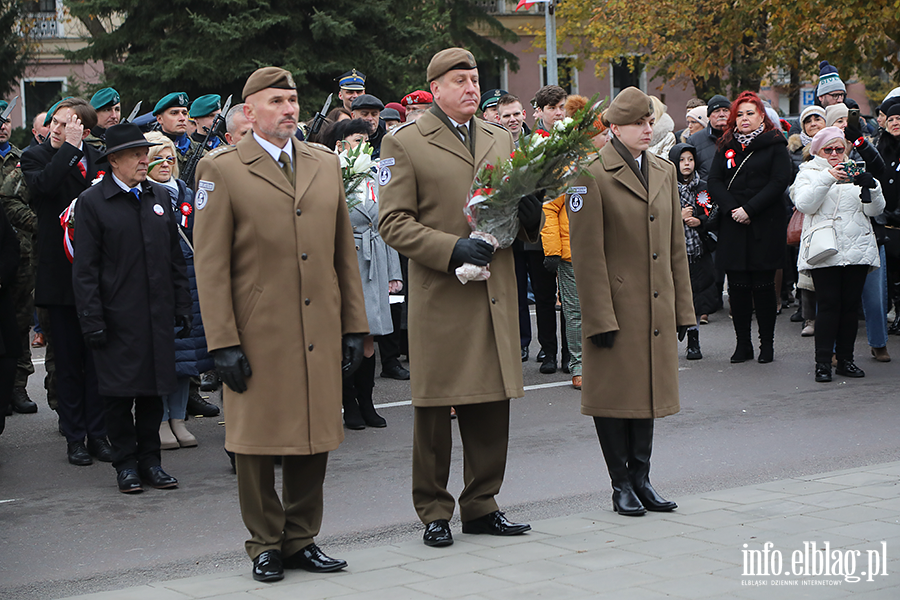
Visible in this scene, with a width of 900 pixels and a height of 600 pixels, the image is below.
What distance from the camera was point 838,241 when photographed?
1012 cm

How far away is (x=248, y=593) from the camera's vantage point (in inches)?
192

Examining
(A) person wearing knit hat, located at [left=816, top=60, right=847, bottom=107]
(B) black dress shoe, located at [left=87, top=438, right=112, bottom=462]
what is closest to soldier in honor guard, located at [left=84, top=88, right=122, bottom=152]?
(B) black dress shoe, located at [left=87, top=438, right=112, bottom=462]

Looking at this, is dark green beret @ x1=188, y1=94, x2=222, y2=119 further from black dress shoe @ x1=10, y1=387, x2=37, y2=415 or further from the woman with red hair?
the woman with red hair

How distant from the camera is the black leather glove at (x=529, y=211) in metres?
5.55

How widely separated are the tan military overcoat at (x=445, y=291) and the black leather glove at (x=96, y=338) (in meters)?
2.16

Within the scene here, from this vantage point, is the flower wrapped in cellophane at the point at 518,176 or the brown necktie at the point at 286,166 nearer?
the brown necktie at the point at 286,166

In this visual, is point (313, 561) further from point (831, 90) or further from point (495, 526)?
point (831, 90)

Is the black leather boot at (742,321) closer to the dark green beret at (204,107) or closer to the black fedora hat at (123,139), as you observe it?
the dark green beret at (204,107)

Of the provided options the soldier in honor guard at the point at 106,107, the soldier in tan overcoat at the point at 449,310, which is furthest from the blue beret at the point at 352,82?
the soldier in tan overcoat at the point at 449,310

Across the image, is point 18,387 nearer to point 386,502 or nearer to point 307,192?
point 386,502

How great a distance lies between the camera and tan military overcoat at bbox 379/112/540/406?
5.57 metres

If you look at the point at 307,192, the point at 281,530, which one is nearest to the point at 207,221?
the point at 307,192

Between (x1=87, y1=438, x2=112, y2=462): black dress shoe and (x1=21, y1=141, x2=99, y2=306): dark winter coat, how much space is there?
933 mm

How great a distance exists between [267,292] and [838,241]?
6.47 m
